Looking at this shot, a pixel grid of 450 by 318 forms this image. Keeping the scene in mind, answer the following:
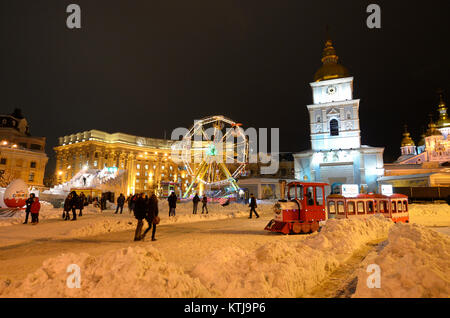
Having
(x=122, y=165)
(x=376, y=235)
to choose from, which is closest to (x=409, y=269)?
(x=376, y=235)

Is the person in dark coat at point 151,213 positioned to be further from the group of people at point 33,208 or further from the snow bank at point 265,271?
the group of people at point 33,208

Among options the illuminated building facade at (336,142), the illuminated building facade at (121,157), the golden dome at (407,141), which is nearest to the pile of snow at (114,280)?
the illuminated building facade at (336,142)

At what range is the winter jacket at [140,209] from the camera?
952 centimetres

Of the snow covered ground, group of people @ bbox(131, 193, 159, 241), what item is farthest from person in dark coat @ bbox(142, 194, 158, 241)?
the snow covered ground

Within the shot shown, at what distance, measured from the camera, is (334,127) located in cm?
4647

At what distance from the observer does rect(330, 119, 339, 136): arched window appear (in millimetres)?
46312

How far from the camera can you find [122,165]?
81.6 m

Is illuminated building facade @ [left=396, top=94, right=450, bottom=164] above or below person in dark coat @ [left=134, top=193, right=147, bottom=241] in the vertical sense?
above

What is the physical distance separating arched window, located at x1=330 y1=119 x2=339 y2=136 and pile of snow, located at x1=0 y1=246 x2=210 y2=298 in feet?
156

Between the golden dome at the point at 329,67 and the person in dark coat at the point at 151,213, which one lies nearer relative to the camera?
the person in dark coat at the point at 151,213

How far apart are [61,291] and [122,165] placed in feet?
275

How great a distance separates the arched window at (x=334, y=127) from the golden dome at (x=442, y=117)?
40035mm

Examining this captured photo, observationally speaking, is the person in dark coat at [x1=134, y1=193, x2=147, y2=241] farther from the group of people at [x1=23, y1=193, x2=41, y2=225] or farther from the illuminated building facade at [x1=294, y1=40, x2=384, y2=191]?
the illuminated building facade at [x1=294, y1=40, x2=384, y2=191]
